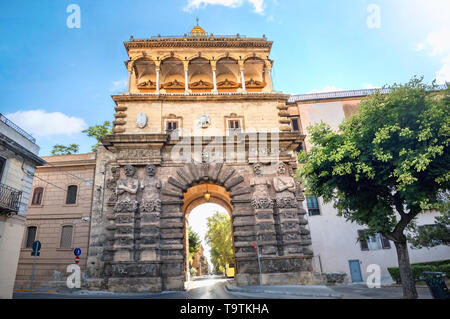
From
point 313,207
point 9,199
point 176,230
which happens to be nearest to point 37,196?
point 9,199

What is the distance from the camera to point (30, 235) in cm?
2144

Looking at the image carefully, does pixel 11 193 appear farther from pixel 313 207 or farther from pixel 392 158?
pixel 313 207

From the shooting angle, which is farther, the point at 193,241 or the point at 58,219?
the point at 193,241

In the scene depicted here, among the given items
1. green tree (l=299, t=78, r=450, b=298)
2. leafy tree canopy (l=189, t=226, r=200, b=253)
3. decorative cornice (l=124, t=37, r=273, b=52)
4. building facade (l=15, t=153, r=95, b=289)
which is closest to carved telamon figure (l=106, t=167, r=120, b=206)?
building facade (l=15, t=153, r=95, b=289)

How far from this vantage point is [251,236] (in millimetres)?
16891

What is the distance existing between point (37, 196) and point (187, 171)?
13.5 m

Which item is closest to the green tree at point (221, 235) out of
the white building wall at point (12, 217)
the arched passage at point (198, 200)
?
the arched passage at point (198, 200)

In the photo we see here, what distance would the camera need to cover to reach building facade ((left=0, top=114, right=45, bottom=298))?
1326 cm

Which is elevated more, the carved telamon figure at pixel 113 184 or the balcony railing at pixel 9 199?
the carved telamon figure at pixel 113 184

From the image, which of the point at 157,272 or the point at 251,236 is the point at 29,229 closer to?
the point at 157,272

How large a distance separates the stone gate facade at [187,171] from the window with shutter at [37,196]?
653 cm

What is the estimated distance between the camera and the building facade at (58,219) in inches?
789

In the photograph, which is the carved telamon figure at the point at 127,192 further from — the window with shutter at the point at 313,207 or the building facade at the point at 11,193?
the window with shutter at the point at 313,207
